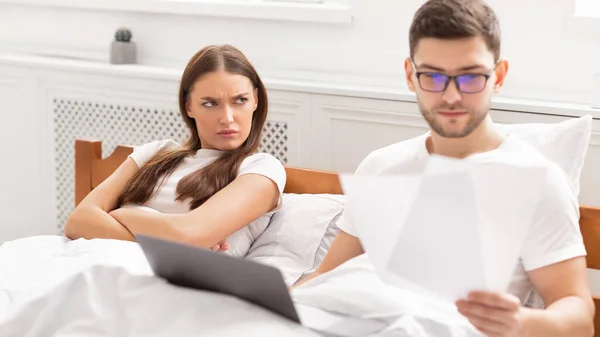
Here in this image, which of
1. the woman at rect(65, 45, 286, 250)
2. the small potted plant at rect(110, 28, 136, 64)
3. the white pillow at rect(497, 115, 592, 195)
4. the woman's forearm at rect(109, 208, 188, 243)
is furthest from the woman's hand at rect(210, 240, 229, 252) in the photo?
the small potted plant at rect(110, 28, 136, 64)

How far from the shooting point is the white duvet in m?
1.64

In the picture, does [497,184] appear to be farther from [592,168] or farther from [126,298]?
[592,168]

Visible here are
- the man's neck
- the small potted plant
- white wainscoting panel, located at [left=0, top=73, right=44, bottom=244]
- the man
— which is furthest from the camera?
white wainscoting panel, located at [left=0, top=73, right=44, bottom=244]

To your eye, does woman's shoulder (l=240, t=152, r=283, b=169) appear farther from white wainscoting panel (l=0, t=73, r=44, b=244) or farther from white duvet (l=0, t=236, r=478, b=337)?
white wainscoting panel (l=0, t=73, r=44, b=244)

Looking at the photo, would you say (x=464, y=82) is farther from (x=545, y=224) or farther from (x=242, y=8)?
(x=242, y=8)

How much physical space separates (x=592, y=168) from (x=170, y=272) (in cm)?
117

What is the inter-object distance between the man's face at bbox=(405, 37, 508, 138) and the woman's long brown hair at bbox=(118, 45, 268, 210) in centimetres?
76

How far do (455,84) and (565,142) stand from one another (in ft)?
1.32

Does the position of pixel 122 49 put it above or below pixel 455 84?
below

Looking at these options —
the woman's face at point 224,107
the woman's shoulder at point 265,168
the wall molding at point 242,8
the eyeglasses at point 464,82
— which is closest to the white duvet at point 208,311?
the eyeglasses at point 464,82

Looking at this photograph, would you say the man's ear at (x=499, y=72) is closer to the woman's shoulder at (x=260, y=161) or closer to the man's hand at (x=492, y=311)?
the man's hand at (x=492, y=311)

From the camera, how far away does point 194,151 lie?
257cm

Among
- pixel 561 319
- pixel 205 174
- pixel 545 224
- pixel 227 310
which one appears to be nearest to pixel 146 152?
pixel 205 174

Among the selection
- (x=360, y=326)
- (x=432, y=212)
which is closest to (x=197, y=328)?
(x=360, y=326)
